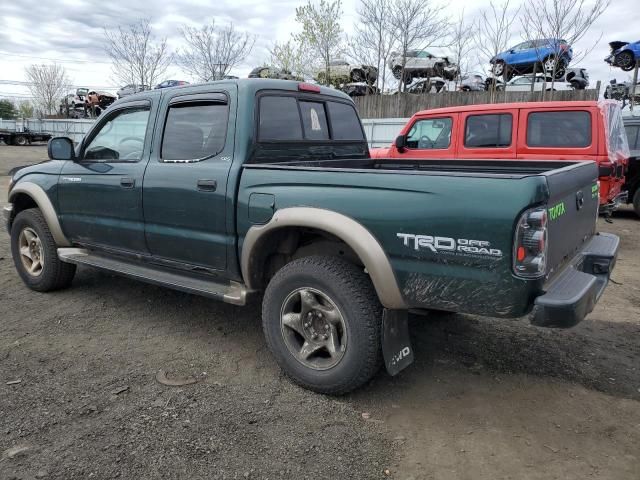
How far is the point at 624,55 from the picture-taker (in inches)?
734

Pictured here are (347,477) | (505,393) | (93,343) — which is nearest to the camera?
(347,477)

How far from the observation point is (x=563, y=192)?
8.77 ft

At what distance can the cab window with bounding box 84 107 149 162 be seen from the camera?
4031mm

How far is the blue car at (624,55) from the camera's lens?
18203 mm

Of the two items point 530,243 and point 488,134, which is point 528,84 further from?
point 530,243

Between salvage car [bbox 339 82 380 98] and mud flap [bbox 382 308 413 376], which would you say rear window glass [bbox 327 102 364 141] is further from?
salvage car [bbox 339 82 380 98]

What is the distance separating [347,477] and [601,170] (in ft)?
18.6

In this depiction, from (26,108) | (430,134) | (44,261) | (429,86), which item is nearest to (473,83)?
(429,86)

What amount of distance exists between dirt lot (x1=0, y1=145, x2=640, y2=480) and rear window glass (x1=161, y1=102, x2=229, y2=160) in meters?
1.42

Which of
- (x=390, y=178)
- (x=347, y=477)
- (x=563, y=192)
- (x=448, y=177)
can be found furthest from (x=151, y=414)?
(x=563, y=192)

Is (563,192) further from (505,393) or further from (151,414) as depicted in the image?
(151,414)

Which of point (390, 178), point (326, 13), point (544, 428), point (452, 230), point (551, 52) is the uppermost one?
point (326, 13)

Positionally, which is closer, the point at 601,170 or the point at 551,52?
the point at 601,170

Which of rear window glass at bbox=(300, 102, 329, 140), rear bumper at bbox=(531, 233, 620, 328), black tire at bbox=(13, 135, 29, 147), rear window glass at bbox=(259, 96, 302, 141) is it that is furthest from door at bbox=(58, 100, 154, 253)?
black tire at bbox=(13, 135, 29, 147)
